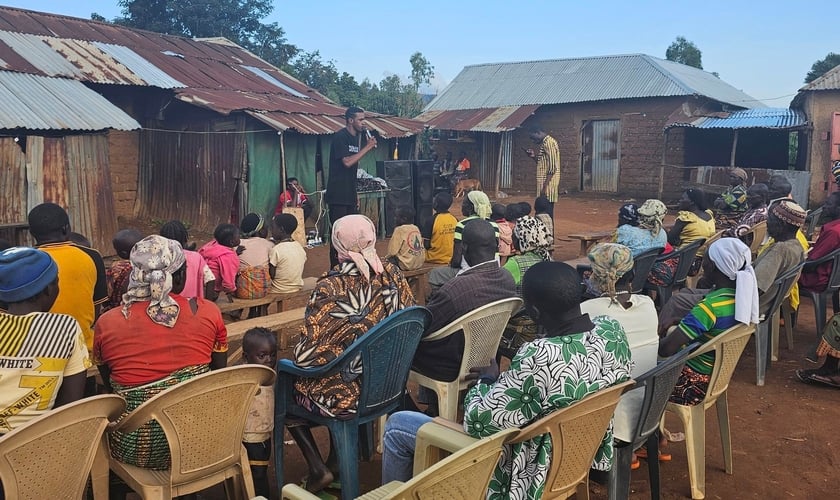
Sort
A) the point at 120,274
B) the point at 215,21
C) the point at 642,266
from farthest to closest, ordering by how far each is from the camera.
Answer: the point at 215,21 < the point at 642,266 < the point at 120,274

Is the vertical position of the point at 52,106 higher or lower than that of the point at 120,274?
higher

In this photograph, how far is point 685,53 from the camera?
30.0 m

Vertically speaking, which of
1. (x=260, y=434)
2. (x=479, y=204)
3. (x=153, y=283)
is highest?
(x=479, y=204)

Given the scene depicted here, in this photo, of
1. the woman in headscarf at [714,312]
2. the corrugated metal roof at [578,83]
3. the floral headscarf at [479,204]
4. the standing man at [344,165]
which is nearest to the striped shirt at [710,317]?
the woman in headscarf at [714,312]

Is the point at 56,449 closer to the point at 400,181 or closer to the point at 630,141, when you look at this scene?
the point at 400,181

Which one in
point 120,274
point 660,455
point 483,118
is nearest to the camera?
point 660,455

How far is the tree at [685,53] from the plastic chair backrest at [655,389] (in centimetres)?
2956

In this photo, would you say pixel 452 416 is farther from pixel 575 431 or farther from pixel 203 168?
pixel 203 168

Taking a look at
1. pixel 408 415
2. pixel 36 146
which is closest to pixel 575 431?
pixel 408 415

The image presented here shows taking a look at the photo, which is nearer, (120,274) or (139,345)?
(139,345)

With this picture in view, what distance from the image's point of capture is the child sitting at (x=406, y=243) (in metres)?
6.35

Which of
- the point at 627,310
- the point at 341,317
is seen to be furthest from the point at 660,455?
the point at 341,317

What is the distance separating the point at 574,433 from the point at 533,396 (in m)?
0.21

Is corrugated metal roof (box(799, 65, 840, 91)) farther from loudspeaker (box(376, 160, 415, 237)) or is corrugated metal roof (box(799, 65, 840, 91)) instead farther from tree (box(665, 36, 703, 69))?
tree (box(665, 36, 703, 69))
